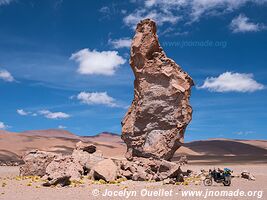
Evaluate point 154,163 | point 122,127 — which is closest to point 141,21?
point 122,127

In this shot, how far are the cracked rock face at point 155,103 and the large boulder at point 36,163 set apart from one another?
195 inches

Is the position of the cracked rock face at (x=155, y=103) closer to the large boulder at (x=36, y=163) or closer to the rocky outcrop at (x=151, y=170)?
the rocky outcrop at (x=151, y=170)

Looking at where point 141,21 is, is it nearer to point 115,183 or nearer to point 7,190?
point 115,183

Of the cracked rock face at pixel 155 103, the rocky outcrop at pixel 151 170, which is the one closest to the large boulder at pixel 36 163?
the rocky outcrop at pixel 151 170

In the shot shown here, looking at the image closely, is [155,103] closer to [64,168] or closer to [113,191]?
[64,168]

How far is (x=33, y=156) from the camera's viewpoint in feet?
78.9

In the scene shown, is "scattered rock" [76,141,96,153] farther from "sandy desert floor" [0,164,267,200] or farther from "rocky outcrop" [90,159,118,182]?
"sandy desert floor" [0,164,267,200]

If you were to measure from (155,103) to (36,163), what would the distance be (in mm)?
7996

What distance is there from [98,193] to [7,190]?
4.26 metres

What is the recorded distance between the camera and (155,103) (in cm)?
2398

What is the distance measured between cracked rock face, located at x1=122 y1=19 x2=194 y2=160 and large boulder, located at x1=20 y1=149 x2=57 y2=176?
16.3 feet

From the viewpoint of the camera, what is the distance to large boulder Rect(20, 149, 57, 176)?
23656 mm

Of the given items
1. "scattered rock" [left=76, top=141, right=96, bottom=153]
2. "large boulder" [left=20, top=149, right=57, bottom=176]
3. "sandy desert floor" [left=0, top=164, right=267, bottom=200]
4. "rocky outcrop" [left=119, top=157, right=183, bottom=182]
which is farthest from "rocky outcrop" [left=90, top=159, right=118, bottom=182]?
"scattered rock" [left=76, top=141, right=96, bottom=153]

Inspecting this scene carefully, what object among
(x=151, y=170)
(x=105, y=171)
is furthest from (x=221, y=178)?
(x=105, y=171)
